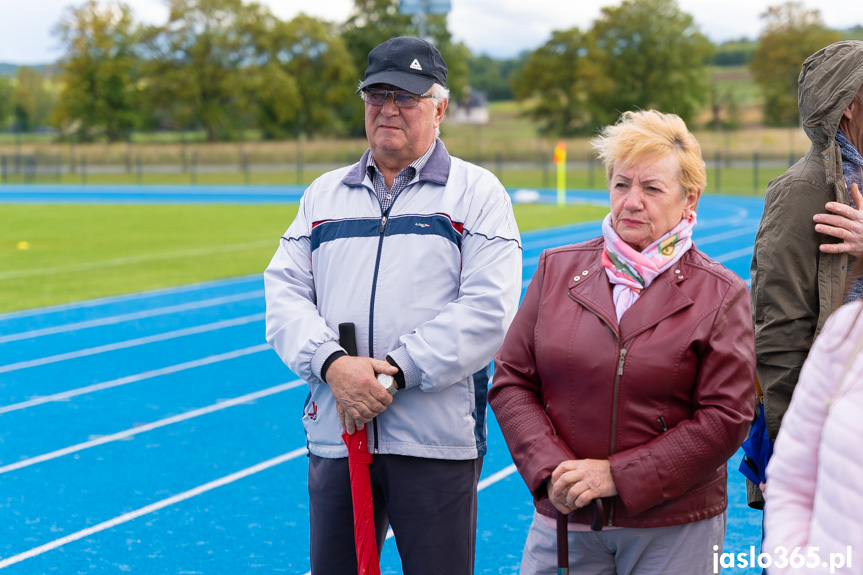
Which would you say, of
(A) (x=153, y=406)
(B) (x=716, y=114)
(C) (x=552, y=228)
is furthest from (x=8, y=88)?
(A) (x=153, y=406)

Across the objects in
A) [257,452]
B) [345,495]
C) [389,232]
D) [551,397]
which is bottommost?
[257,452]

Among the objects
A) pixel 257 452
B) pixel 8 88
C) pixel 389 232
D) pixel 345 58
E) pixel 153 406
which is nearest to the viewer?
pixel 389 232

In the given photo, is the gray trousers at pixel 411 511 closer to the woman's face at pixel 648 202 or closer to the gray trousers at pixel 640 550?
the gray trousers at pixel 640 550

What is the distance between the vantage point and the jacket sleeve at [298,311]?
3.09 meters

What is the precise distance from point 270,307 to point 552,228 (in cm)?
1660

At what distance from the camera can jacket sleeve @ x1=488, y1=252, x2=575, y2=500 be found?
8.62 ft

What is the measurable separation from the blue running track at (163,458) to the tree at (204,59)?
62437 millimetres

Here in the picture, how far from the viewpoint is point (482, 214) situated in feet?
10.6

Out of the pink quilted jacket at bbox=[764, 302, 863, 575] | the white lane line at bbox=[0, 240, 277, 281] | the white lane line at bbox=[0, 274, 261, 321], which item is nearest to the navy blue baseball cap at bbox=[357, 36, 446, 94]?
the pink quilted jacket at bbox=[764, 302, 863, 575]

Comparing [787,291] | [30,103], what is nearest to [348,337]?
[787,291]

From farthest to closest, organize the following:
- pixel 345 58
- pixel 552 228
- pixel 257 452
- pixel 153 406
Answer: pixel 345 58, pixel 552 228, pixel 153 406, pixel 257 452

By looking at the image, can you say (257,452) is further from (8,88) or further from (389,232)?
(8,88)

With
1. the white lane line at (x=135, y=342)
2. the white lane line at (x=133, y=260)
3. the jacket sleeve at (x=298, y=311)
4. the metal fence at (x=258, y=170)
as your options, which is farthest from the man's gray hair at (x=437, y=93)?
the metal fence at (x=258, y=170)

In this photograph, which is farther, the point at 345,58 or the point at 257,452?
the point at 345,58
